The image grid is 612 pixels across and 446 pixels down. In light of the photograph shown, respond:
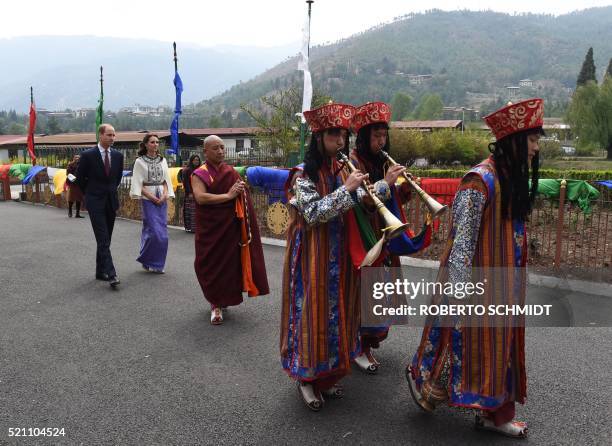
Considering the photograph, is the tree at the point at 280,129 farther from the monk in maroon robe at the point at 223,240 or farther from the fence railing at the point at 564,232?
the monk in maroon robe at the point at 223,240

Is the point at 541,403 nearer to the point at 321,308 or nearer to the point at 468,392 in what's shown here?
the point at 468,392

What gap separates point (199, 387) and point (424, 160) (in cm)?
3878

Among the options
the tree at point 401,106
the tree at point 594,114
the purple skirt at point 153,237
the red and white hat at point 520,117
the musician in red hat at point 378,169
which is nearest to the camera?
the red and white hat at point 520,117

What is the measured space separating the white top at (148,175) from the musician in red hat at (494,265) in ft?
16.4

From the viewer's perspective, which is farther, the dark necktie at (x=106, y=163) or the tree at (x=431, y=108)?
the tree at (x=431, y=108)

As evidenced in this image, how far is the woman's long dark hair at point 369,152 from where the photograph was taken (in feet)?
11.8

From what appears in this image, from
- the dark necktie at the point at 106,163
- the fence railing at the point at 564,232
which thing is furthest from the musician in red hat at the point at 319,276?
the dark necktie at the point at 106,163

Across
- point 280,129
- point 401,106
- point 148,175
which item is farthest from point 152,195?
point 401,106

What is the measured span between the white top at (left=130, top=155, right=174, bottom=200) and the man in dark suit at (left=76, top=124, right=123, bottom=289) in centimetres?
40

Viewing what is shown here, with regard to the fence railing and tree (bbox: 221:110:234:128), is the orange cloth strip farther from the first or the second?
tree (bbox: 221:110:234:128)

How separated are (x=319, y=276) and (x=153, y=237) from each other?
4.39 metres

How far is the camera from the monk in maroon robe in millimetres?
5246

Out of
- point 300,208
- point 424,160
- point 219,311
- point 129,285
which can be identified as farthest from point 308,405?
point 424,160

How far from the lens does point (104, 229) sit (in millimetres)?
6598
